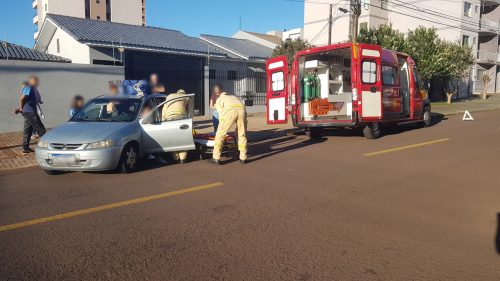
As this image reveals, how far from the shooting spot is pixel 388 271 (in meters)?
3.65

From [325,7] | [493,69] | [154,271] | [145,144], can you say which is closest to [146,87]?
[145,144]

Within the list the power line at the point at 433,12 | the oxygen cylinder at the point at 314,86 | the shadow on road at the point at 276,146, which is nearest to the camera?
the shadow on road at the point at 276,146

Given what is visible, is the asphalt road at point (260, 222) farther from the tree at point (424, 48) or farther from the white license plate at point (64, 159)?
the tree at point (424, 48)

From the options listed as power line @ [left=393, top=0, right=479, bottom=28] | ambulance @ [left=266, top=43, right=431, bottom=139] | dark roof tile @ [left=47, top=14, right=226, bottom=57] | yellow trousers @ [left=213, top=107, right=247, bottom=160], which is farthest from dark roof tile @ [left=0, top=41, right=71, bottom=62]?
power line @ [left=393, top=0, right=479, bottom=28]

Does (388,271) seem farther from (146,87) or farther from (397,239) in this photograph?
(146,87)

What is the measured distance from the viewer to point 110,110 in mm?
8453

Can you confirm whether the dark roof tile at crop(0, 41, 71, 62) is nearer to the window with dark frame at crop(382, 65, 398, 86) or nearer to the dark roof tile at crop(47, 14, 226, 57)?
the dark roof tile at crop(47, 14, 226, 57)

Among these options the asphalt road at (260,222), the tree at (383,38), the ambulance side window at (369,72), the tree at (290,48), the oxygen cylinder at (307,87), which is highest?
the tree at (383,38)

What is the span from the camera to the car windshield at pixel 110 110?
27.2 ft

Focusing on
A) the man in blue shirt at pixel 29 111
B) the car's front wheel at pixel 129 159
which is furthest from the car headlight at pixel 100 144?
the man in blue shirt at pixel 29 111

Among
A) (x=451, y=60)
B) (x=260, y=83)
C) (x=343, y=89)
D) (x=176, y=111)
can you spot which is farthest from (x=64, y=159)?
(x=451, y=60)

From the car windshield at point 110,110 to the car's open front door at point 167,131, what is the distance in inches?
13.3

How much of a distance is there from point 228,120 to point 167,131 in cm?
123

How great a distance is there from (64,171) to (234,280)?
561 centimetres
